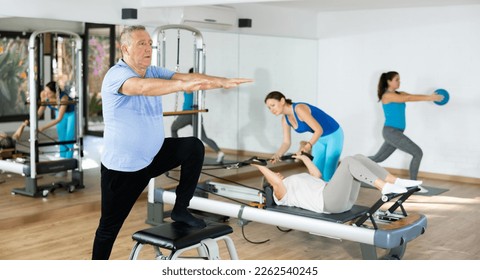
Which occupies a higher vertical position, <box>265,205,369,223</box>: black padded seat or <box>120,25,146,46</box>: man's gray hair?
<box>120,25,146,46</box>: man's gray hair

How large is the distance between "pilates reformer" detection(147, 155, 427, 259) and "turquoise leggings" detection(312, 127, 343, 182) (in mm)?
530

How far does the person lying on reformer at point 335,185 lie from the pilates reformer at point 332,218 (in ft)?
0.17

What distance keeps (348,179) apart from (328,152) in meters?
0.98

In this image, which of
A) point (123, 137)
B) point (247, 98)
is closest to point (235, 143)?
point (247, 98)

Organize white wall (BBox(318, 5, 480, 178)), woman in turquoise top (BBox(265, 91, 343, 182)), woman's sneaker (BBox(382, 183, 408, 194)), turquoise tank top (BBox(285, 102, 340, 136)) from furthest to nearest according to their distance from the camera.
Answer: white wall (BBox(318, 5, 480, 178))
turquoise tank top (BBox(285, 102, 340, 136))
woman in turquoise top (BBox(265, 91, 343, 182))
woman's sneaker (BBox(382, 183, 408, 194))

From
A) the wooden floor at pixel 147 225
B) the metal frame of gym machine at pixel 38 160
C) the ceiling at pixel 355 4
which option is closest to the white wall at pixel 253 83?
the ceiling at pixel 355 4

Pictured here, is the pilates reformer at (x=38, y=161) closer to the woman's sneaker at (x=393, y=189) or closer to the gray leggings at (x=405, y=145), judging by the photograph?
the gray leggings at (x=405, y=145)

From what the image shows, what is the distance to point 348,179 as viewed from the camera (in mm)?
3918

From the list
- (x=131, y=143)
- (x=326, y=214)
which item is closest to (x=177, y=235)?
(x=131, y=143)

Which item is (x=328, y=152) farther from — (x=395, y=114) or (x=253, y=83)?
(x=253, y=83)

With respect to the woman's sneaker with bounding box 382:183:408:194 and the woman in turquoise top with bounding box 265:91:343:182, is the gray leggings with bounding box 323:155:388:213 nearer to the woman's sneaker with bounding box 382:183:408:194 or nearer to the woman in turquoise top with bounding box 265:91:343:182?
the woman's sneaker with bounding box 382:183:408:194

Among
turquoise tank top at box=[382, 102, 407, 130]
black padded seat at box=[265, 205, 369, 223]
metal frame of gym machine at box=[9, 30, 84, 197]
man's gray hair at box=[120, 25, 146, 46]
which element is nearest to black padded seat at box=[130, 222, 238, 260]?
man's gray hair at box=[120, 25, 146, 46]

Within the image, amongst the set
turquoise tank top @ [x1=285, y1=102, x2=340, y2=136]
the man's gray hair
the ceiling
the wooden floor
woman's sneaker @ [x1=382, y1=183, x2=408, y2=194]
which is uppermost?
the ceiling

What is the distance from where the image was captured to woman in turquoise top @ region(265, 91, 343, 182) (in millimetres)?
4523
